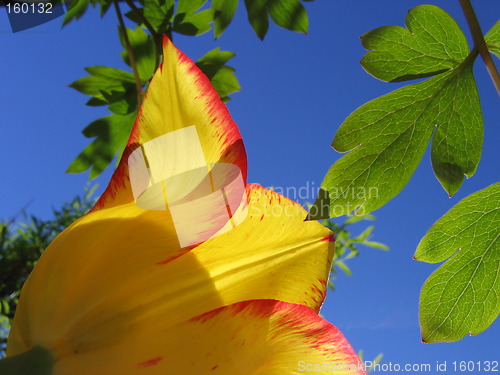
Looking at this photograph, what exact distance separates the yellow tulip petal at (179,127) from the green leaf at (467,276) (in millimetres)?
380

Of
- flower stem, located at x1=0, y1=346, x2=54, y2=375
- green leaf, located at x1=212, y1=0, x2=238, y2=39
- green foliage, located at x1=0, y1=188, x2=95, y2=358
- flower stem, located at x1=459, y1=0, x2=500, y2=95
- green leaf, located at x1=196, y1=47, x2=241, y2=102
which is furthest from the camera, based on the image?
green foliage, located at x1=0, y1=188, x2=95, y2=358

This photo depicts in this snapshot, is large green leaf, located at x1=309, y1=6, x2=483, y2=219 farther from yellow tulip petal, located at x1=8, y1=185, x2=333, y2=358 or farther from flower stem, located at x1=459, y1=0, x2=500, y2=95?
yellow tulip petal, located at x1=8, y1=185, x2=333, y2=358

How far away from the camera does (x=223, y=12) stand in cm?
121

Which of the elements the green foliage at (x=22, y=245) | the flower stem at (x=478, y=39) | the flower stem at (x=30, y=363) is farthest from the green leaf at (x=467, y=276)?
the green foliage at (x=22, y=245)

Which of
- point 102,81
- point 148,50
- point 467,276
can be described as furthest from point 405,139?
point 102,81

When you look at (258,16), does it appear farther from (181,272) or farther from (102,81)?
(181,272)

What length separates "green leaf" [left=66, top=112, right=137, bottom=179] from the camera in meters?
1.19

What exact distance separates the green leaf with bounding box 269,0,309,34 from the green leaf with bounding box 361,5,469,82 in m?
0.49

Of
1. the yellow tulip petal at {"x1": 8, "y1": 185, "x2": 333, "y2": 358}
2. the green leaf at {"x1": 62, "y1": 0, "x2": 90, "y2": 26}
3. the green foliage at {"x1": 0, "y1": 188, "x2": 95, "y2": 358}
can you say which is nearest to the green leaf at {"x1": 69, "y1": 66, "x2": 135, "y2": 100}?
the green leaf at {"x1": 62, "y1": 0, "x2": 90, "y2": 26}

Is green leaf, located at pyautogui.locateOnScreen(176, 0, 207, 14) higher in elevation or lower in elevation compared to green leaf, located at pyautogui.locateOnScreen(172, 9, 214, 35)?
higher

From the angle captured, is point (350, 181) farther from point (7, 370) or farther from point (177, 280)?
point (7, 370)

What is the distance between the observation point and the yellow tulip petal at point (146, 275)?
33 cm

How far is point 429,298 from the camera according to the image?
634 millimetres

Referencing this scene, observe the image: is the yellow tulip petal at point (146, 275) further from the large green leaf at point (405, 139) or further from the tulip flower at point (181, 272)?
the large green leaf at point (405, 139)
